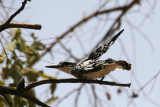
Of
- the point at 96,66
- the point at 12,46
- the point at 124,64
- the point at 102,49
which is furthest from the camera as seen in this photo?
the point at 12,46

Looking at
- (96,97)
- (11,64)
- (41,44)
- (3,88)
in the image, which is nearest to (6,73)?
(11,64)

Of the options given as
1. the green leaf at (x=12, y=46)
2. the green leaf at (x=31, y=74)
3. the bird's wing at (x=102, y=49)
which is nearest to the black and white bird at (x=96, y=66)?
the bird's wing at (x=102, y=49)

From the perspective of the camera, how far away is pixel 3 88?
5.53ft

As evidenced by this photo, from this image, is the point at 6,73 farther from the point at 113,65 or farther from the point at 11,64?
the point at 113,65

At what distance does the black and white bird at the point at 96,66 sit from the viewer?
218 centimetres

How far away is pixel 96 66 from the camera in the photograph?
2.23m

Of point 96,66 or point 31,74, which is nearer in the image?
point 96,66

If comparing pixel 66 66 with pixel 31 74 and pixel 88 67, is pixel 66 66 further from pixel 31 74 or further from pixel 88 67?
pixel 31 74

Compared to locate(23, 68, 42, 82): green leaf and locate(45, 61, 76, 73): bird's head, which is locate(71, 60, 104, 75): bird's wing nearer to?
locate(45, 61, 76, 73): bird's head

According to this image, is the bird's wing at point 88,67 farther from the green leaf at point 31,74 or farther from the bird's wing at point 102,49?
the green leaf at point 31,74

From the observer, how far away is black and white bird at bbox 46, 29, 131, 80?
218cm

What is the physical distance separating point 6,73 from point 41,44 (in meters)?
0.52

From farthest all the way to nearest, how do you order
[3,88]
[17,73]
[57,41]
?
[57,41], [17,73], [3,88]

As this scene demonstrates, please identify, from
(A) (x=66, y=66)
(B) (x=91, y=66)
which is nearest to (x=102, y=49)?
(B) (x=91, y=66)
